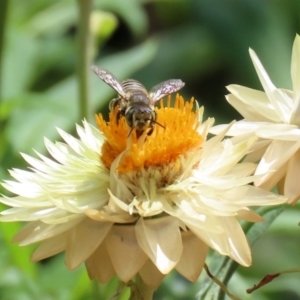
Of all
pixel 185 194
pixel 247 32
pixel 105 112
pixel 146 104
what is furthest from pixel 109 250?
pixel 247 32

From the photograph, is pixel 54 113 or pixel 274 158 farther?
pixel 54 113

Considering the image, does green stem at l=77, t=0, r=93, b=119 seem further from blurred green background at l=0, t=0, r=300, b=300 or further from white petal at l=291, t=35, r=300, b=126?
white petal at l=291, t=35, r=300, b=126

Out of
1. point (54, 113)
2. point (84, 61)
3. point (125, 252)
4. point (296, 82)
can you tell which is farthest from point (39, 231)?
point (54, 113)

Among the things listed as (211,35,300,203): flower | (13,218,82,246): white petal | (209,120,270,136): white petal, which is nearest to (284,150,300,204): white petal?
(211,35,300,203): flower

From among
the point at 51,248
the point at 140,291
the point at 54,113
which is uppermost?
the point at 51,248

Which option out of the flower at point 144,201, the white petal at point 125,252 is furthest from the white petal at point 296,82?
the white petal at point 125,252

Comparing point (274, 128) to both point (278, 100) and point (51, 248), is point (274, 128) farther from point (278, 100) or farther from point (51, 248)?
point (51, 248)
